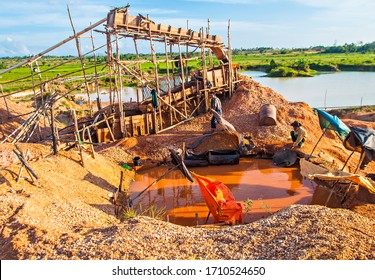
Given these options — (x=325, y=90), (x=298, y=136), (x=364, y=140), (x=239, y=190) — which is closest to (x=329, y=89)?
(x=325, y=90)

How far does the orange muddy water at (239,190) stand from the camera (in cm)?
891

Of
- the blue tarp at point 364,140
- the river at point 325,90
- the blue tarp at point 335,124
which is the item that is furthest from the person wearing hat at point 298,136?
the river at point 325,90

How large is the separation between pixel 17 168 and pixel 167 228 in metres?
4.32

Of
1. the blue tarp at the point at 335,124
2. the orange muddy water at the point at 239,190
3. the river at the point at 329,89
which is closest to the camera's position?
the orange muddy water at the point at 239,190

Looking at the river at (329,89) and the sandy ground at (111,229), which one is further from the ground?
the sandy ground at (111,229)

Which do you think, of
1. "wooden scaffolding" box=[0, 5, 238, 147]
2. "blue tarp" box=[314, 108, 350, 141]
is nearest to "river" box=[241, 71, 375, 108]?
"wooden scaffolding" box=[0, 5, 238, 147]

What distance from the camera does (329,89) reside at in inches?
1310

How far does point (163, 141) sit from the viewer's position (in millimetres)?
13148

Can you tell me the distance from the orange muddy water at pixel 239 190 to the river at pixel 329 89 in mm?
13439

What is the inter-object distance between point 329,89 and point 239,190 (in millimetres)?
26990

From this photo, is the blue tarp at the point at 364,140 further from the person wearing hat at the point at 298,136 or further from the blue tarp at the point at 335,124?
the person wearing hat at the point at 298,136

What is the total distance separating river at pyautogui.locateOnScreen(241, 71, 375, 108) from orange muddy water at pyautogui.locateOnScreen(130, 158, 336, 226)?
13.4 m

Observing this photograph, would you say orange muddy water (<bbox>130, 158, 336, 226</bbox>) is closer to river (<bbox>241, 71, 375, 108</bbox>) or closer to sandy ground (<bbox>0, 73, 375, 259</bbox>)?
sandy ground (<bbox>0, 73, 375, 259</bbox>)
